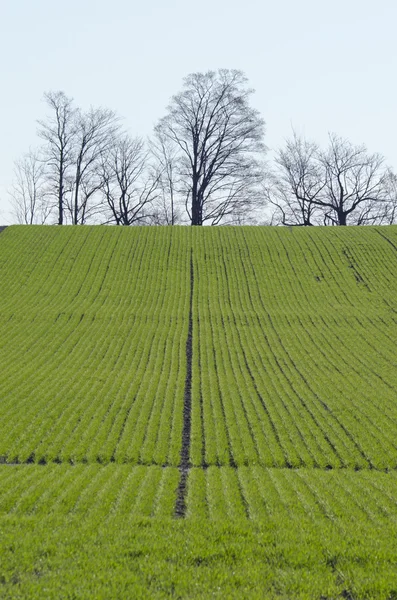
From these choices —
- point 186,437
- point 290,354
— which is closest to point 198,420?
point 186,437

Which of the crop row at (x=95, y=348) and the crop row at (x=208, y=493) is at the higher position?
the crop row at (x=95, y=348)

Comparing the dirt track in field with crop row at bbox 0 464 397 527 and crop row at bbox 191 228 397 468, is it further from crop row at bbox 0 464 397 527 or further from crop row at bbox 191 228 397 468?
crop row at bbox 191 228 397 468

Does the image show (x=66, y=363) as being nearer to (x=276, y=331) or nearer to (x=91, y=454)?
(x=91, y=454)

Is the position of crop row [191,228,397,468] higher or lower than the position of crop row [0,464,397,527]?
higher

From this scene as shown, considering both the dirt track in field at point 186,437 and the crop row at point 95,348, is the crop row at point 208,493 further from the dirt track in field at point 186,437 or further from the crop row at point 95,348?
the crop row at point 95,348

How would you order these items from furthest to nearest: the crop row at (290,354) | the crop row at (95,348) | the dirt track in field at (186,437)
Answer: the crop row at (95,348)
the crop row at (290,354)
the dirt track in field at (186,437)

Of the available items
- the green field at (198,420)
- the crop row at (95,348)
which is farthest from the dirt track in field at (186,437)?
the crop row at (95,348)

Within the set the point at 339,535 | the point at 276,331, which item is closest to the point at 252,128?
the point at 276,331

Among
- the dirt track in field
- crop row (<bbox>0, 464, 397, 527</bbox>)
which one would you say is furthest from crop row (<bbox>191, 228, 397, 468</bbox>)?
crop row (<bbox>0, 464, 397, 527</bbox>)

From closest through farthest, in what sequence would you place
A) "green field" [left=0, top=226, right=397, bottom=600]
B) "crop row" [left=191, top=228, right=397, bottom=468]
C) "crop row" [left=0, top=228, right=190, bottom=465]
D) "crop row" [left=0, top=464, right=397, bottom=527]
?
"green field" [left=0, top=226, right=397, bottom=600] → "crop row" [left=0, top=464, right=397, bottom=527] → "crop row" [left=191, top=228, right=397, bottom=468] → "crop row" [left=0, top=228, right=190, bottom=465]
